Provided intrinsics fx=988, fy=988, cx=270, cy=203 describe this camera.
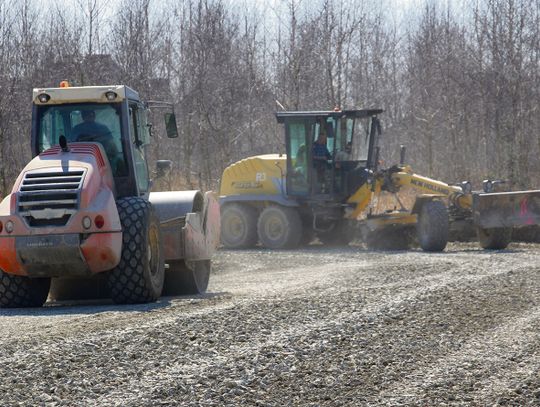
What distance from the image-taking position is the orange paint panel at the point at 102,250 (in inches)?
392

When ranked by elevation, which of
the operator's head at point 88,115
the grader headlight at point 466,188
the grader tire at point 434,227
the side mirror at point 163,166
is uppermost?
the operator's head at point 88,115

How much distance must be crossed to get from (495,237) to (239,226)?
5732 millimetres

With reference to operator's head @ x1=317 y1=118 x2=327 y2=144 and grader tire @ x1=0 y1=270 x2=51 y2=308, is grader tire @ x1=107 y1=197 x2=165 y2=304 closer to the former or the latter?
grader tire @ x1=0 y1=270 x2=51 y2=308

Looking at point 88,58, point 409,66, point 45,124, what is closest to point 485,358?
point 45,124

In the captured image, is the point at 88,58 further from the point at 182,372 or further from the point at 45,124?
the point at 182,372

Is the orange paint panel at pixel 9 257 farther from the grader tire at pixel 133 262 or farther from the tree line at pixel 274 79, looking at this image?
the tree line at pixel 274 79

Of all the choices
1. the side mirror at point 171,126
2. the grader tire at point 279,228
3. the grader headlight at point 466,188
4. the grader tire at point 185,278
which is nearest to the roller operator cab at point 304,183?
the grader tire at point 279,228

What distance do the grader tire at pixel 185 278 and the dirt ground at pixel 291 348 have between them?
613 mm

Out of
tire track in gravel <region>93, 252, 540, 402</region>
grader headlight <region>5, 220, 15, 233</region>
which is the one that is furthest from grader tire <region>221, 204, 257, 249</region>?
grader headlight <region>5, 220, 15, 233</region>

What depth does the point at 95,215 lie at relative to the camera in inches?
393

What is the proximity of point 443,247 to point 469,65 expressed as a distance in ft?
54.4

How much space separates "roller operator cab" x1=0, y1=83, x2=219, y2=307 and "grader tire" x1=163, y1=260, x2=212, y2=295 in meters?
0.01

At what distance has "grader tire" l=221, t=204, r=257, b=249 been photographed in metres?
21.0

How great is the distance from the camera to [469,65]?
33.0 m
